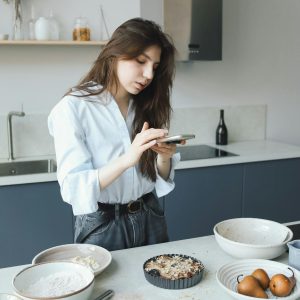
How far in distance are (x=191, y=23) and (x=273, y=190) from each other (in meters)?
1.24

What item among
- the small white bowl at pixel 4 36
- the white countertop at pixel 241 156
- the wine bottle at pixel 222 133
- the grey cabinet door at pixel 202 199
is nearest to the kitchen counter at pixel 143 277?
the white countertop at pixel 241 156

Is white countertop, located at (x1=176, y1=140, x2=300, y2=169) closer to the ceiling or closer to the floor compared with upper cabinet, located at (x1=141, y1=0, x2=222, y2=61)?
closer to the floor

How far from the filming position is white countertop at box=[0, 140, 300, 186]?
2279 millimetres

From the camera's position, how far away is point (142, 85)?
1493mm

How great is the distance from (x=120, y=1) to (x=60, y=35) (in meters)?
0.47

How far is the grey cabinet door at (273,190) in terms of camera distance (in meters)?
2.88

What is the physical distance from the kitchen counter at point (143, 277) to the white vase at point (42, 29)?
164 cm

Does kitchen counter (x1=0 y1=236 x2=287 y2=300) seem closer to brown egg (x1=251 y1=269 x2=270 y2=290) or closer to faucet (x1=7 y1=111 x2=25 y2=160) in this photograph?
brown egg (x1=251 y1=269 x2=270 y2=290)

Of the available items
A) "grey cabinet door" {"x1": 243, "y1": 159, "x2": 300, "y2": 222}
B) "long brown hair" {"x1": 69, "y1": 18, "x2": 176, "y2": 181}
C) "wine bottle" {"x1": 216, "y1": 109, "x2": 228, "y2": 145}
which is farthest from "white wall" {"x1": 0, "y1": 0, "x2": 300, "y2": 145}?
"long brown hair" {"x1": 69, "y1": 18, "x2": 176, "y2": 181}

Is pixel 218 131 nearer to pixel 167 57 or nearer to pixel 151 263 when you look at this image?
pixel 167 57

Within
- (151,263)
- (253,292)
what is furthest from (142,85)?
(253,292)

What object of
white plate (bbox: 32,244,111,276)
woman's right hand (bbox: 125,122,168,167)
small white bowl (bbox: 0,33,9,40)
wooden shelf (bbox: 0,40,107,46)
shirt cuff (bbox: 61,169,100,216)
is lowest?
white plate (bbox: 32,244,111,276)

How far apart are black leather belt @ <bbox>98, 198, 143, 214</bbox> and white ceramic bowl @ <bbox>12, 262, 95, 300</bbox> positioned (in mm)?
378

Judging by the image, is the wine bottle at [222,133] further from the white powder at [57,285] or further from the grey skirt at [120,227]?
the white powder at [57,285]
